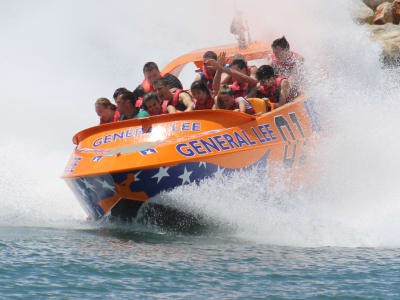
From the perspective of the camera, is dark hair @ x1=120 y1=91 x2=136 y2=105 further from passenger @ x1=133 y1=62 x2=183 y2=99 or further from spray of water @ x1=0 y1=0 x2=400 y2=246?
spray of water @ x1=0 y1=0 x2=400 y2=246

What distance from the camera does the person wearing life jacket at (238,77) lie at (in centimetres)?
715

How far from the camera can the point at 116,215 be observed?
243 inches

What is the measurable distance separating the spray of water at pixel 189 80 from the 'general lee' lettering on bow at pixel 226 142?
0.31 m

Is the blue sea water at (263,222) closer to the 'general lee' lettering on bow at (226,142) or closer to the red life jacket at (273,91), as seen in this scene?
the 'general lee' lettering on bow at (226,142)

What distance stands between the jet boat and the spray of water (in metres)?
0.20

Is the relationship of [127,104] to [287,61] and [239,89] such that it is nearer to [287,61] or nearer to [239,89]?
[239,89]

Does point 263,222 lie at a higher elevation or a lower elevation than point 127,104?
lower

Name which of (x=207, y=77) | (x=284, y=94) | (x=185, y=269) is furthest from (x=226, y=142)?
(x=207, y=77)

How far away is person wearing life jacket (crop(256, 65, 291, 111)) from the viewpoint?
734 cm

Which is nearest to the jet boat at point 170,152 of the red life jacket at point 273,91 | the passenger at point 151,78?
the red life jacket at point 273,91

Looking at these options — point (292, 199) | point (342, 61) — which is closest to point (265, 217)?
point (292, 199)

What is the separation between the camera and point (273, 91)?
7398 millimetres

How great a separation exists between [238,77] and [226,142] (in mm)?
1404

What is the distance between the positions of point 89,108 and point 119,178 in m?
10.9
